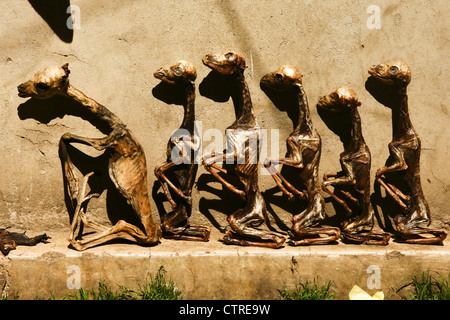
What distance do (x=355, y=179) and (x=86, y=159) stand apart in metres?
1.77

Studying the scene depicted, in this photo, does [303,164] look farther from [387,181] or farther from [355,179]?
[387,181]

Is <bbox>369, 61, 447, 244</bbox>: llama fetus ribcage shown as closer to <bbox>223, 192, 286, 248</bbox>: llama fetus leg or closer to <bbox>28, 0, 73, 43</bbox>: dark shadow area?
<bbox>223, 192, 286, 248</bbox>: llama fetus leg

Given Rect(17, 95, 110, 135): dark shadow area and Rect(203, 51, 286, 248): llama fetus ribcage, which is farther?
Rect(17, 95, 110, 135): dark shadow area

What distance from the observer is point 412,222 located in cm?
377

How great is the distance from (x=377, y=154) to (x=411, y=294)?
0.95 meters

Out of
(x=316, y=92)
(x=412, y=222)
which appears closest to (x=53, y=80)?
(x=316, y=92)

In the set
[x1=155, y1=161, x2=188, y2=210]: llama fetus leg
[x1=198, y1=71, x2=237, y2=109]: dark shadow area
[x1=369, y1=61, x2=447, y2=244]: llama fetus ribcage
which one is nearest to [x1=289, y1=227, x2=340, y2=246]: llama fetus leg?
[x1=369, y1=61, x2=447, y2=244]: llama fetus ribcage

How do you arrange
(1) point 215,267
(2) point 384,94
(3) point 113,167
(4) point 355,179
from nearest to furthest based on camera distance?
(1) point 215,267 → (3) point 113,167 → (4) point 355,179 → (2) point 384,94

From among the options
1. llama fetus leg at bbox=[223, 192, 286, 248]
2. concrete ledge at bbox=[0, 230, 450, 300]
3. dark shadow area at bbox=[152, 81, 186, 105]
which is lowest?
concrete ledge at bbox=[0, 230, 450, 300]

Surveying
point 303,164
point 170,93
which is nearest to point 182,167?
point 170,93

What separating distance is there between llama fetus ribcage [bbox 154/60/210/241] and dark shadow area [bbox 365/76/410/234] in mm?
1195

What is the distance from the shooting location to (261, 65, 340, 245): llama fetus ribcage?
368 centimetres

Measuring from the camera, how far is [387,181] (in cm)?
394

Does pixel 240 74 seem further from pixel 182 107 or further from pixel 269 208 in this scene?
pixel 269 208
